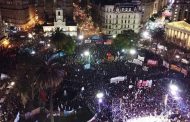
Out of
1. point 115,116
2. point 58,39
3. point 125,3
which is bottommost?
point 115,116

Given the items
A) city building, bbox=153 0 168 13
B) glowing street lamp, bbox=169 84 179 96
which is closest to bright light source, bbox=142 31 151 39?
city building, bbox=153 0 168 13

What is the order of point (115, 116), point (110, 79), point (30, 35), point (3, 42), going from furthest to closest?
point (30, 35)
point (3, 42)
point (110, 79)
point (115, 116)

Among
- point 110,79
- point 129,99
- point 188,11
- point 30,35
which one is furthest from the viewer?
point 188,11

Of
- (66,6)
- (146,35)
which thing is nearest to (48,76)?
(146,35)

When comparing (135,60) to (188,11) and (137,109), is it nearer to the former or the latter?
(137,109)

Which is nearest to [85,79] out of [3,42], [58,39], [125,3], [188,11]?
[58,39]

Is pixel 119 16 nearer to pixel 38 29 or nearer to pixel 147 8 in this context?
pixel 147 8

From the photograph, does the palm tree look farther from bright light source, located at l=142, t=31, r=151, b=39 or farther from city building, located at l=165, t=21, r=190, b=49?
bright light source, located at l=142, t=31, r=151, b=39
